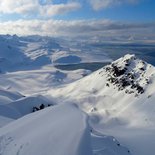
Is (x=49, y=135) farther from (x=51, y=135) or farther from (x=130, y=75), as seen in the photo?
(x=130, y=75)

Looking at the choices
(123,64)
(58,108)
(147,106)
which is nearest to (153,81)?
(147,106)

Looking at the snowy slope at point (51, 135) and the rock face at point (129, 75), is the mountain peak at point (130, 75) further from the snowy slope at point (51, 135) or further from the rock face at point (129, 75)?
the snowy slope at point (51, 135)

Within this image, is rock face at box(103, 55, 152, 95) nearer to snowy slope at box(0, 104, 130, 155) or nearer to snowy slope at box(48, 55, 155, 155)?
snowy slope at box(48, 55, 155, 155)

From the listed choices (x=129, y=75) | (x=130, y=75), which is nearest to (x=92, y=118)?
(x=130, y=75)

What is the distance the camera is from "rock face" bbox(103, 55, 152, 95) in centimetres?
6550

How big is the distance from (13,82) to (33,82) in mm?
10695

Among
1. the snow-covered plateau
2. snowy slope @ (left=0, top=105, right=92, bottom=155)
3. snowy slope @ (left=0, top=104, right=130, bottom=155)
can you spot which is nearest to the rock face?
the snow-covered plateau

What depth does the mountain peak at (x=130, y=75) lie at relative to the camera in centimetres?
6544

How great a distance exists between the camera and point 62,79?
18175 cm

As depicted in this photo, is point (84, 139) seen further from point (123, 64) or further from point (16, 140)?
point (123, 64)

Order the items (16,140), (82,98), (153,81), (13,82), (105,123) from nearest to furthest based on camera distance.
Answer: (16,140), (105,123), (153,81), (82,98), (13,82)

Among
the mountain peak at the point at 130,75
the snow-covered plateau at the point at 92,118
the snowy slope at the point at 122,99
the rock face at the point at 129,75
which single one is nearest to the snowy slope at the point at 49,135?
the snow-covered plateau at the point at 92,118

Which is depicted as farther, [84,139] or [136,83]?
[136,83]

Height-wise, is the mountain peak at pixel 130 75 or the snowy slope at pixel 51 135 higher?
the snowy slope at pixel 51 135
